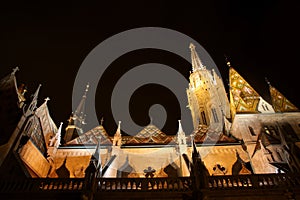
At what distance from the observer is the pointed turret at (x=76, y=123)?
81.4 feet

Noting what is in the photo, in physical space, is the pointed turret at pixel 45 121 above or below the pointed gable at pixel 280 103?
below

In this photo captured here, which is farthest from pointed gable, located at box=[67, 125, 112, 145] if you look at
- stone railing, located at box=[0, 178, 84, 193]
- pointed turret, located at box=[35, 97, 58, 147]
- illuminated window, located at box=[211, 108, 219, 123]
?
illuminated window, located at box=[211, 108, 219, 123]

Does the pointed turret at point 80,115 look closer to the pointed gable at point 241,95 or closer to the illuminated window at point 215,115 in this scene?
the illuminated window at point 215,115

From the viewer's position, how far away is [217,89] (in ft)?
99.9

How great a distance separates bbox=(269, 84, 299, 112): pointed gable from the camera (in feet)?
65.8

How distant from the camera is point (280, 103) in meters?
21.3

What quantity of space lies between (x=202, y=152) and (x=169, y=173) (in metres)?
3.45

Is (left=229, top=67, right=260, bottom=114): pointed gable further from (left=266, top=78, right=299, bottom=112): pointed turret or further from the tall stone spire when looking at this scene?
the tall stone spire

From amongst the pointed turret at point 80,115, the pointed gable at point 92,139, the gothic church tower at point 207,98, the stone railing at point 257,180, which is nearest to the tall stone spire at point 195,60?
the gothic church tower at point 207,98

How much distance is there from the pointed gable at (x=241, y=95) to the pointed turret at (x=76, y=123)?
1908 cm

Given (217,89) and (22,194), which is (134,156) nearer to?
(22,194)

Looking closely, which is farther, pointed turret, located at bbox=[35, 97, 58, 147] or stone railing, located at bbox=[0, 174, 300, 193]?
pointed turret, located at bbox=[35, 97, 58, 147]

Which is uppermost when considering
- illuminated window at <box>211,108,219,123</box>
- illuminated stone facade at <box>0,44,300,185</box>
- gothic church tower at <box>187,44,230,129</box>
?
gothic church tower at <box>187,44,230,129</box>

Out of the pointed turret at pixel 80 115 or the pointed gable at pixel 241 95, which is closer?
the pointed gable at pixel 241 95
